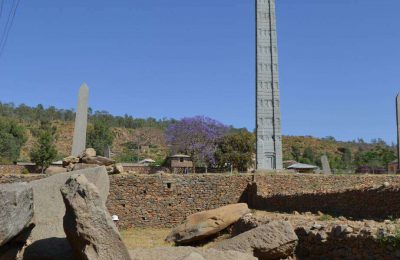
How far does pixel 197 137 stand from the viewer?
46719mm

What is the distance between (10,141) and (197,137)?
2353cm

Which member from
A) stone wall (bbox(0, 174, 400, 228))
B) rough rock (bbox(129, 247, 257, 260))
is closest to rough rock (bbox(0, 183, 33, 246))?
rough rock (bbox(129, 247, 257, 260))

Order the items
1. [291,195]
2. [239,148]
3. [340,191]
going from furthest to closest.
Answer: [239,148], [291,195], [340,191]

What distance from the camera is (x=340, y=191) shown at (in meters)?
14.8

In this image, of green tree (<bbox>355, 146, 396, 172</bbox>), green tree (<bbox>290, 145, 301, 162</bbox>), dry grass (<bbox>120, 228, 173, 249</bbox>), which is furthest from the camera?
green tree (<bbox>290, 145, 301, 162</bbox>)

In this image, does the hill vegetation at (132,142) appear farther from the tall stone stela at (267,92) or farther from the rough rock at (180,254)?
the rough rock at (180,254)

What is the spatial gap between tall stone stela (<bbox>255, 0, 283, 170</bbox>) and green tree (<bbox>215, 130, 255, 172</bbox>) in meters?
12.9

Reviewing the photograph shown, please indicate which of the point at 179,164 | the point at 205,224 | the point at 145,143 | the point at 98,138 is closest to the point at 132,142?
the point at 145,143

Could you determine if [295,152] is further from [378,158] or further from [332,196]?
[332,196]

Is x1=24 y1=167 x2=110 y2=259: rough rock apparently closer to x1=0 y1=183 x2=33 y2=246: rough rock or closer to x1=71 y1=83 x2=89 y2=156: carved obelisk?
x1=0 y1=183 x2=33 y2=246: rough rock

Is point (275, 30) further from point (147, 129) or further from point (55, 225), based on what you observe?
point (147, 129)

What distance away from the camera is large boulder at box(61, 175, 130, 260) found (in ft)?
21.3

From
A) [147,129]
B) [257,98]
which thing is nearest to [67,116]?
[147,129]

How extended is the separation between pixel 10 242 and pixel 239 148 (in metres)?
36.4
